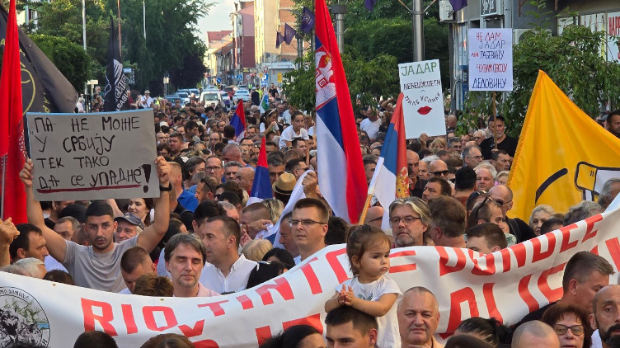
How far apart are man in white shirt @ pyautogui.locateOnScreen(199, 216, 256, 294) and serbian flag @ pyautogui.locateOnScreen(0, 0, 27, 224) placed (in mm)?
1922

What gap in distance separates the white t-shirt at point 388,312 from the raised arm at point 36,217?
289 centimetres

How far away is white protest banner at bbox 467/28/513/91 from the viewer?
15320 mm

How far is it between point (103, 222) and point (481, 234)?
2690 millimetres

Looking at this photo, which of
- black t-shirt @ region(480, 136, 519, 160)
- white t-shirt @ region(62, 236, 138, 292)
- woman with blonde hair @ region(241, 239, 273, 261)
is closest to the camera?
woman with blonde hair @ region(241, 239, 273, 261)

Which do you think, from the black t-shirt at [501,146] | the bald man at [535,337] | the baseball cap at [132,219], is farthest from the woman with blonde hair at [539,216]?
the black t-shirt at [501,146]

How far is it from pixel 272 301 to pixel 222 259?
1280mm

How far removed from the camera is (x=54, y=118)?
8.32 metres

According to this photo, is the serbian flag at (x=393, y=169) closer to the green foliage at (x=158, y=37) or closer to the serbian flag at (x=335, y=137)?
the serbian flag at (x=335, y=137)

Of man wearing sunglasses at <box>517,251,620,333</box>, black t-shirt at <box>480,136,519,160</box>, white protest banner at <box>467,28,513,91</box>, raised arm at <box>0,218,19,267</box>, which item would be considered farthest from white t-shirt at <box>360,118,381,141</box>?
man wearing sunglasses at <box>517,251,620,333</box>

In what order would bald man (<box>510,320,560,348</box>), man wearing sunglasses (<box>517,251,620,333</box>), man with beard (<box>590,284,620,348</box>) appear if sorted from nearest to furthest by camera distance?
1. bald man (<box>510,320,560,348</box>)
2. man with beard (<box>590,284,620,348</box>)
3. man wearing sunglasses (<box>517,251,620,333</box>)

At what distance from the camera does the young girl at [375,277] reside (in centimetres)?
593

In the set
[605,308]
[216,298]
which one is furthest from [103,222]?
[605,308]

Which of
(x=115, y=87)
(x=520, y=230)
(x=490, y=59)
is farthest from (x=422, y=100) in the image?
(x=520, y=230)

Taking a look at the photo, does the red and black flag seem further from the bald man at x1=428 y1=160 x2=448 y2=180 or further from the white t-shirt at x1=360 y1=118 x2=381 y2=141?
the bald man at x1=428 y1=160 x2=448 y2=180
